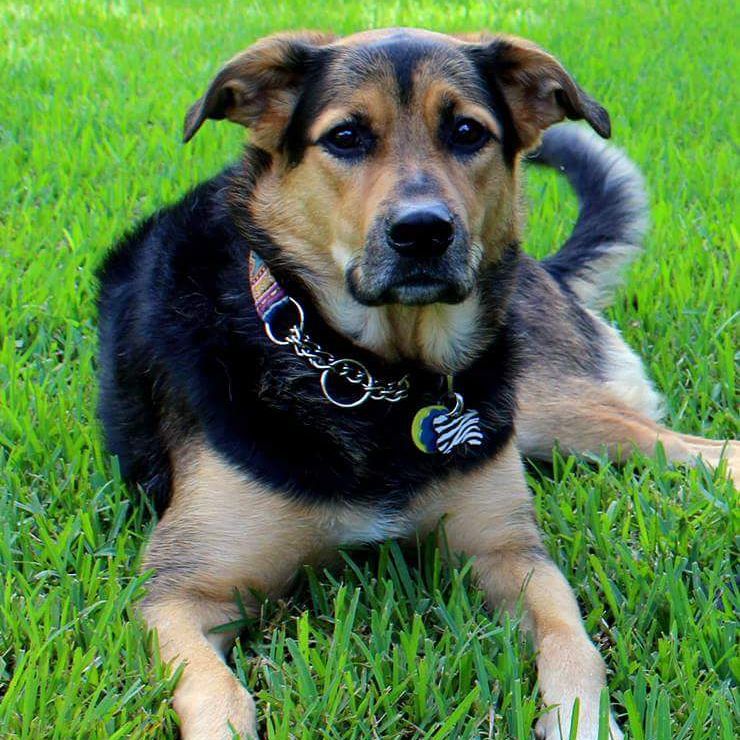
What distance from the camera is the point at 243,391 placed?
334cm

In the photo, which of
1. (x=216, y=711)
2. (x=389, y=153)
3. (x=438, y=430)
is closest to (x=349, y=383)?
(x=438, y=430)

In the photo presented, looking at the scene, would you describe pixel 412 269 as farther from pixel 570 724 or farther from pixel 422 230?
pixel 570 724

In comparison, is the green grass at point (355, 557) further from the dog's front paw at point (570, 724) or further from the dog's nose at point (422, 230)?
the dog's nose at point (422, 230)

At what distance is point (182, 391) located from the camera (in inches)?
136

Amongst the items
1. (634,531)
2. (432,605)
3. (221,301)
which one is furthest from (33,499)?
(634,531)

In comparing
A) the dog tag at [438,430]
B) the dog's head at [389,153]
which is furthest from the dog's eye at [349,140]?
the dog tag at [438,430]

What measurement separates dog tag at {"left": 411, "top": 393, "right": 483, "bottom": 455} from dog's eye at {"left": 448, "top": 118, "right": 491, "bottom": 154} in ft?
2.61

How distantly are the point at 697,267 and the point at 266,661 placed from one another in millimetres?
3367

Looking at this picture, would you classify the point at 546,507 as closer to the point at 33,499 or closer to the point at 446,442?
the point at 446,442

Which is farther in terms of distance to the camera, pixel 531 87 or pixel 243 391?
pixel 531 87

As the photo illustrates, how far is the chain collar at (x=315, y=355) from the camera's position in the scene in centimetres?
338

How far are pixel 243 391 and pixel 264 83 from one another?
979mm

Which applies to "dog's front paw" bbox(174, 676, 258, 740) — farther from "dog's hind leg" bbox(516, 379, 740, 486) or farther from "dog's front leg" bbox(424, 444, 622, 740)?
"dog's hind leg" bbox(516, 379, 740, 486)

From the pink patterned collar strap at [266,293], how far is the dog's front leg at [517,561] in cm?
75
